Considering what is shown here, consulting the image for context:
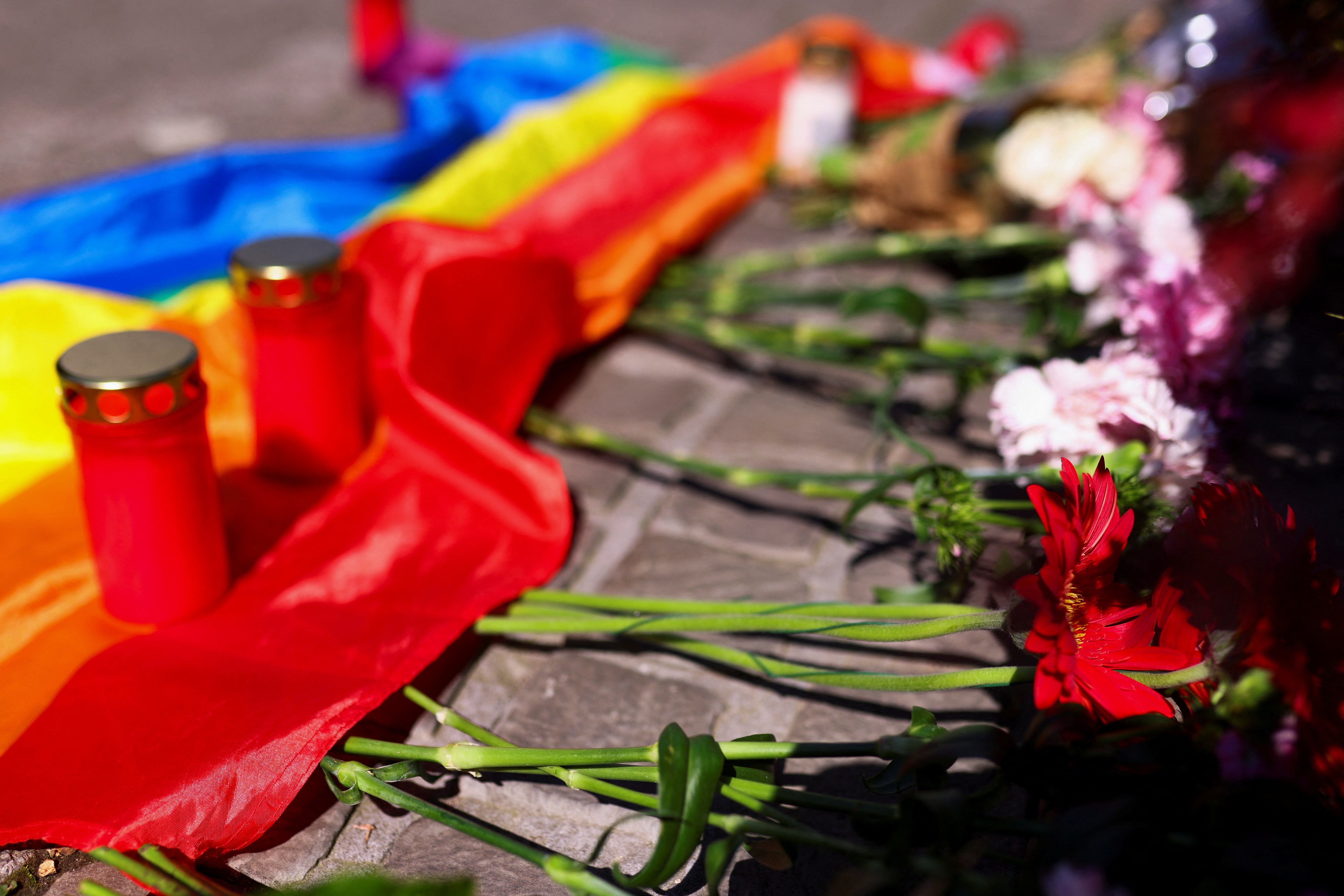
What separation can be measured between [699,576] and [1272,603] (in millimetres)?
726

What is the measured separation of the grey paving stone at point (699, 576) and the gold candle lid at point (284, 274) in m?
0.52

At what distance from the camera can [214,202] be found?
2170 mm

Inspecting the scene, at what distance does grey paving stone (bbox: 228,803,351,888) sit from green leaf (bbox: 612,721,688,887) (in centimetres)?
33

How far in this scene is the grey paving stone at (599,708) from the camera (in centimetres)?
115

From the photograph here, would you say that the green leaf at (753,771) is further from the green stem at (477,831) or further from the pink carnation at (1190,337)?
the pink carnation at (1190,337)

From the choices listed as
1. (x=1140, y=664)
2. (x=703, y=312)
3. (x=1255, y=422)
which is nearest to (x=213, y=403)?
(x=703, y=312)

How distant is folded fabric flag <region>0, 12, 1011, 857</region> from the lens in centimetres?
100

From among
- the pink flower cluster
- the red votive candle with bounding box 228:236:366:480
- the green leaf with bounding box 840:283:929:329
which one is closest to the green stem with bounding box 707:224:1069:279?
the green leaf with bounding box 840:283:929:329

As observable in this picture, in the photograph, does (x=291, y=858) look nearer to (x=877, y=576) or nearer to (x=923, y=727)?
(x=923, y=727)

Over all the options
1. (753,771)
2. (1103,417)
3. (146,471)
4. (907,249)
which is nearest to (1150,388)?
(1103,417)

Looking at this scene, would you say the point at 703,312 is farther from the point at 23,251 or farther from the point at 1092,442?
the point at 23,251

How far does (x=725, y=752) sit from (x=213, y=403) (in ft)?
3.28

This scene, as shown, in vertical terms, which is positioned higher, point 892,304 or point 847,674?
point 892,304

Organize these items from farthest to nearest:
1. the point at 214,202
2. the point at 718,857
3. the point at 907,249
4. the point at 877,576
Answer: the point at 214,202 < the point at 907,249 < the point at 877,576 < the point at 718,857
